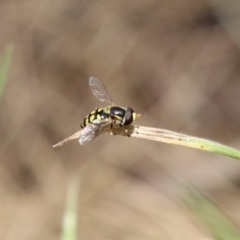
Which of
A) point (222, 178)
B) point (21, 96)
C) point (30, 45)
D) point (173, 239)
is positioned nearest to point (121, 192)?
point (173, 239)

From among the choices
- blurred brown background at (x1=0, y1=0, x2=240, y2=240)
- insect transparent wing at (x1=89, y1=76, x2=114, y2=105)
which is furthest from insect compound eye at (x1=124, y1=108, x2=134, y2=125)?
blurred brown background at (x1=0, y1=0, x2=240, y2=240)

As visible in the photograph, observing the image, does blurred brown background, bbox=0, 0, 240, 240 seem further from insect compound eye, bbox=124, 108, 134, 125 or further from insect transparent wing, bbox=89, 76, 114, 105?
insect compound eye, bbox=124, 108, 134, 125

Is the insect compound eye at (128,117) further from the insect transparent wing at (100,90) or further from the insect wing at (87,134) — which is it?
the insect transparent wing at (100,90)

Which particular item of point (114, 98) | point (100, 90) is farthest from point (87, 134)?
point (114, 98)

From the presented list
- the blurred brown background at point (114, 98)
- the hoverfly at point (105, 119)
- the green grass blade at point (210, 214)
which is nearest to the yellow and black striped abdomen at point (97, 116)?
the hoverfly at point (105, 119)

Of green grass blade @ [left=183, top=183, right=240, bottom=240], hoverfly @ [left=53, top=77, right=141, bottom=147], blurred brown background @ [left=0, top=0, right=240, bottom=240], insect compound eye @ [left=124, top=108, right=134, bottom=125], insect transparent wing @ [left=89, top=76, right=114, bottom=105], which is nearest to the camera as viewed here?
green grass blade @ [left=183, top=183, right=240, bottom=240]

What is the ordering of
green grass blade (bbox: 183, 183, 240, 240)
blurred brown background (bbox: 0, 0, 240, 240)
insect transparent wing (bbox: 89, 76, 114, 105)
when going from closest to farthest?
green grass blade (bbox: 183, 183, 240, 240), insect transparent wing (bbox: 89, 76, 114, 105), blurred brown background (bbox: 0, 0, 240, 240)
